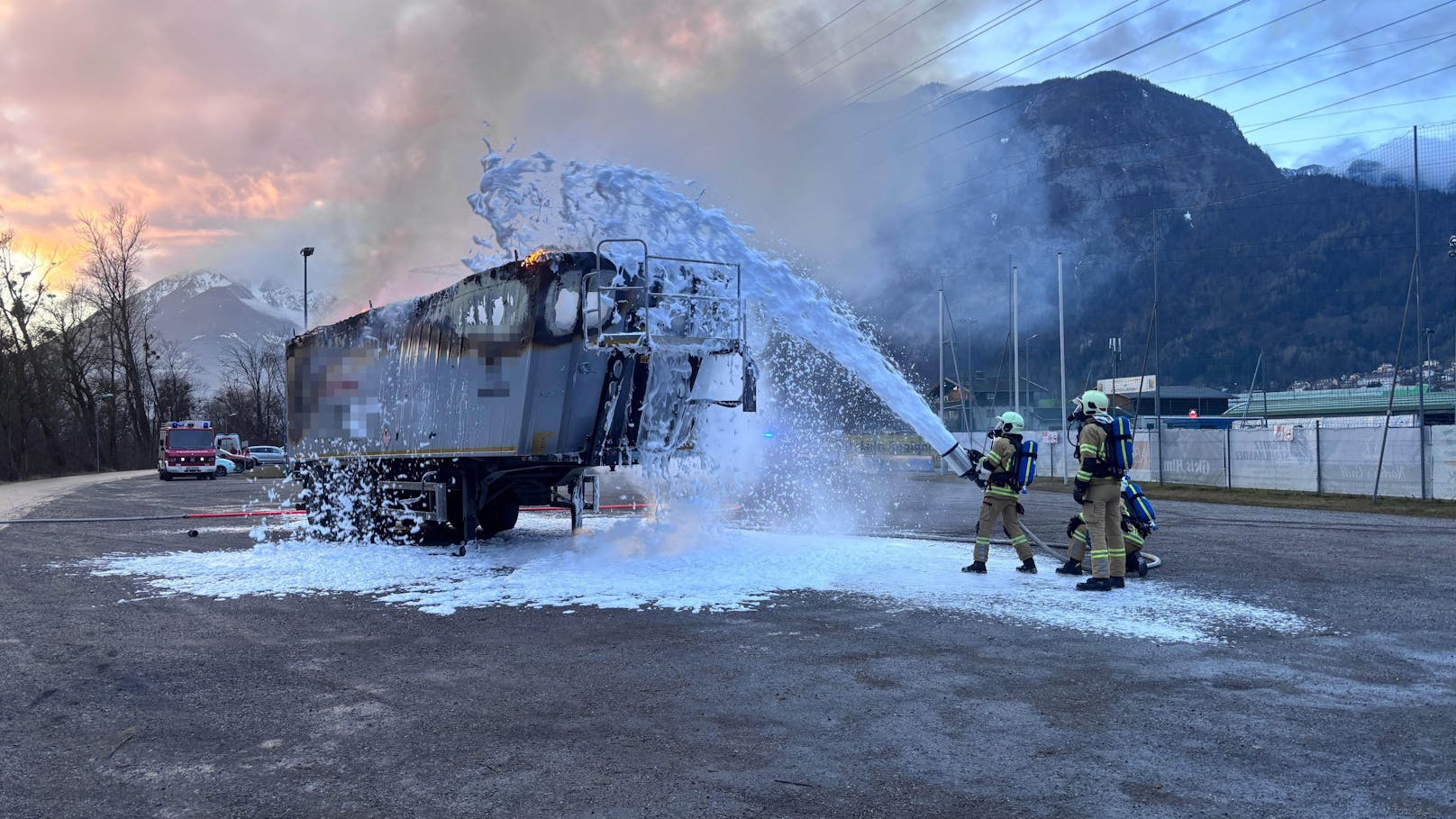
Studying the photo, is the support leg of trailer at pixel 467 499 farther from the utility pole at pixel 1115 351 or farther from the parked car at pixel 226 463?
the parked car at pixel 226 463

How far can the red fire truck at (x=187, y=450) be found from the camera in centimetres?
4106

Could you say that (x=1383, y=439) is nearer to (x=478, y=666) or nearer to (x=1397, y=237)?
(x=478, y=666)

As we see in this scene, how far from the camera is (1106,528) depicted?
980 centimetres

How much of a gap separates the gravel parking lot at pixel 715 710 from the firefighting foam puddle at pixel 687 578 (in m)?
0.30

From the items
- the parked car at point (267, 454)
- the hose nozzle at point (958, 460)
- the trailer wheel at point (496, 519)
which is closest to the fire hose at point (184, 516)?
the trailer wheel at point (496, 519)

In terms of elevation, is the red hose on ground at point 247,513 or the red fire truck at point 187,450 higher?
the red fire truck at point 187,450

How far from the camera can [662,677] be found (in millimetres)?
6293

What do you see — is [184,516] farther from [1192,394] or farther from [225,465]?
[1192,394]

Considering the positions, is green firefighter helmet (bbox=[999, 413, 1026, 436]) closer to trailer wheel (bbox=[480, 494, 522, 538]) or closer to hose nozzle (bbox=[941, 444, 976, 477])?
hose nozzle (bbox=[941, 444, 976, 477])

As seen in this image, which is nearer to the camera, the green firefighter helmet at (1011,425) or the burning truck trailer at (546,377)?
the green firefighter helmet at (1011,425)

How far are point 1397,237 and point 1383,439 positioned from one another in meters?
95.3

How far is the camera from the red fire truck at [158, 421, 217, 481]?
41062mm

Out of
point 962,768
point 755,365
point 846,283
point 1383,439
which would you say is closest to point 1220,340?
point 846,283

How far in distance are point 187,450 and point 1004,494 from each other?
1581 inches
